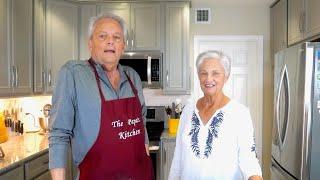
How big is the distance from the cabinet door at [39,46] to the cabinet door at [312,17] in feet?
8.31

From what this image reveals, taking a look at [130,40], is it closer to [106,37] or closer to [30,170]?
[30,170]

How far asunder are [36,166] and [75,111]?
1.44 metres

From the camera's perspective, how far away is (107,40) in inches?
53.4

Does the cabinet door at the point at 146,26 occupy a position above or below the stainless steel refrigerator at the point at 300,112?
above

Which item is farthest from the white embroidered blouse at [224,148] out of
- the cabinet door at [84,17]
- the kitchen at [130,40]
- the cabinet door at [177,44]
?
the cabinet door at [84,17]

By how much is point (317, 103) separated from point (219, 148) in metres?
1.15

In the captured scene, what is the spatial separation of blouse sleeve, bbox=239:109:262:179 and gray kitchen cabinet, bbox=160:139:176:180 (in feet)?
6.67

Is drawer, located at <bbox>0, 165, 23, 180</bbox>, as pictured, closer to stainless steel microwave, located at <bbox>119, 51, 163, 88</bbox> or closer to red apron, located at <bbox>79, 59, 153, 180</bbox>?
red apron, located at <bbox>79, 59, 153, 180</bbox>

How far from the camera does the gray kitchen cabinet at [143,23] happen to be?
3.88m

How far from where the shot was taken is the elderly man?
129 centimetres

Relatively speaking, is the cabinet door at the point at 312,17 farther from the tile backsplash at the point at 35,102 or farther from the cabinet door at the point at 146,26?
the tile backsplash at the point at 35,102

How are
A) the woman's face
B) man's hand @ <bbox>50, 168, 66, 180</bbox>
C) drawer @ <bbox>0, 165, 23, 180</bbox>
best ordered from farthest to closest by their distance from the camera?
drawer @ <bbox>0, 165, 23, 180</bbox> → the woman's face → man's hand @ <bbox>50, 168, 66, 180</bbox>

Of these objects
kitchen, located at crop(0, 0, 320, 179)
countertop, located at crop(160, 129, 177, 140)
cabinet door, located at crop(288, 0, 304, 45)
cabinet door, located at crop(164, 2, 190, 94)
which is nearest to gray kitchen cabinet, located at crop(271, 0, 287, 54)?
kitchen, located at crop(0, 0, 320, 179)

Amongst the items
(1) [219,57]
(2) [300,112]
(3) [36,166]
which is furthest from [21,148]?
(2) [300,112]
